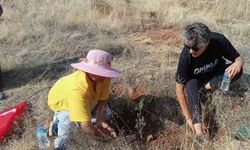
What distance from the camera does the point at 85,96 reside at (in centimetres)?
355

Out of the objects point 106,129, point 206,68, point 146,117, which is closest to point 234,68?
point 206,68

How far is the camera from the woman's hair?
3.61 meters

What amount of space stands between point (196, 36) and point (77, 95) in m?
1.00

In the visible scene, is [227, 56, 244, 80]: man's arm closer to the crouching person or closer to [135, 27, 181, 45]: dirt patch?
the crouching person

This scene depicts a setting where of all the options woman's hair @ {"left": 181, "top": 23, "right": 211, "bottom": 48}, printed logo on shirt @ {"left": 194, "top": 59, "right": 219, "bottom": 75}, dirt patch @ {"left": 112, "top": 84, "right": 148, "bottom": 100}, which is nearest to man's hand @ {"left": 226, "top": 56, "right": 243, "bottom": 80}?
printed logo on shirt @ {"left": 194, "top": 59, "right": 219, "bottom": 75}

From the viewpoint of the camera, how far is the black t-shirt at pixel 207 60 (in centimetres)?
392

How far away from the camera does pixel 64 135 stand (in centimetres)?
371

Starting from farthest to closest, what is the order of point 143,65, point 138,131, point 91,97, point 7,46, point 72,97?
point 7,46 → point 143,65 → point 138,131 → point 91,97 → point 72,97

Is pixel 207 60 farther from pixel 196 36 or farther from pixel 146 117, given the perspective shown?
pixel 146 117

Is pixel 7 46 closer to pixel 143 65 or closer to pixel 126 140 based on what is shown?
pixel 143 65

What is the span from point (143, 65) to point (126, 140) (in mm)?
1510

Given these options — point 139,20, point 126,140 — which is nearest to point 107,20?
point 139,20

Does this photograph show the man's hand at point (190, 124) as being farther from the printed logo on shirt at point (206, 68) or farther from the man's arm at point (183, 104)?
the printed logo on shirt at point (206, 68)

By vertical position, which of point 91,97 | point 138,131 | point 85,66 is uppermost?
point 85,66
